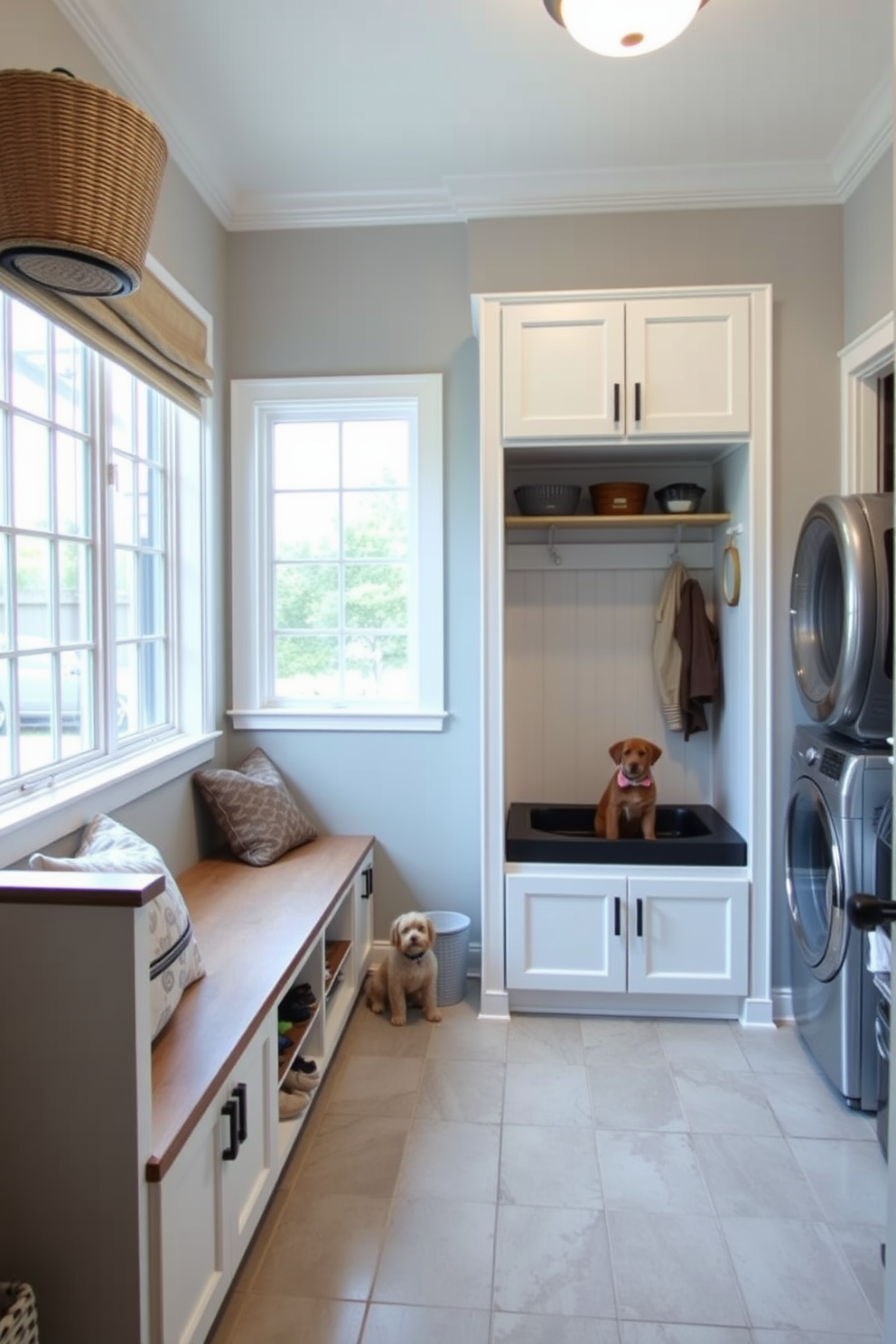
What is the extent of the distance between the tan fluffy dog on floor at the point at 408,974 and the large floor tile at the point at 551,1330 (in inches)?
46.1

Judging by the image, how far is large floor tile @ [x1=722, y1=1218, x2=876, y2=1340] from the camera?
166 centimetres

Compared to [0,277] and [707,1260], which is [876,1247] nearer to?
[707,1260]

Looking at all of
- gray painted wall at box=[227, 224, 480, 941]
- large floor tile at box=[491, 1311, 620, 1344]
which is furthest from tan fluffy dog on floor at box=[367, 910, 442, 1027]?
large floor tile at box=[491, 1311, 620, 1344]

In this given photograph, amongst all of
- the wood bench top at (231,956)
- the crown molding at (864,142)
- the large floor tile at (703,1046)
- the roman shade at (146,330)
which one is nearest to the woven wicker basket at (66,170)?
the roman shade at (146,330)

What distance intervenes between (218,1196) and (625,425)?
92.0 inches

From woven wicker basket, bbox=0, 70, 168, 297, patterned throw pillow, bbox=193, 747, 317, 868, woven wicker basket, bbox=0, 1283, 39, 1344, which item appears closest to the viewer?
woven wicker basket, bbox=0, 1283, 39, 1344

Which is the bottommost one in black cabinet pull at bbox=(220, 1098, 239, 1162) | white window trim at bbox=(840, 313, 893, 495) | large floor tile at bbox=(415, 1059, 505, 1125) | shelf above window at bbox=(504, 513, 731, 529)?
large floor tile at bbox=(415, 1059, 505, 1125)

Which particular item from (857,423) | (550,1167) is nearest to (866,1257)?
(550,1167)

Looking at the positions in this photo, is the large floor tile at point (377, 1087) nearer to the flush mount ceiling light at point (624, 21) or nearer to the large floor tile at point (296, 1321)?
the large floor tile at point (296, 1321)

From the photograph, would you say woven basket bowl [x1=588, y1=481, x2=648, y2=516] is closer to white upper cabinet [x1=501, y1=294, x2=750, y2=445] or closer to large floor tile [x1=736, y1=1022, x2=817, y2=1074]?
white upper cabinet [x1=501, y1=294, x2=750, y2=445]

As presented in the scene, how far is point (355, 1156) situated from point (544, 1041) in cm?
81

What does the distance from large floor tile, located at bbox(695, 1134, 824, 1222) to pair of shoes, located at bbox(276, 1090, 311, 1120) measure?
3.28ft

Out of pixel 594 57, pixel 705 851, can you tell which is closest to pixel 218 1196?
pixel 705 851

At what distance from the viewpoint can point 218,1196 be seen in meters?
1.60
